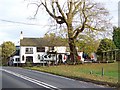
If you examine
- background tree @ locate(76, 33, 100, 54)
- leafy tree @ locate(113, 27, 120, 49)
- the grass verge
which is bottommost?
the grass verge

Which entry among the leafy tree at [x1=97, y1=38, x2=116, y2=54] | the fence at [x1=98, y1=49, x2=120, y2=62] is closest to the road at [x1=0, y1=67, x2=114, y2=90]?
the fence at [x1=98, y1=49, x2=120, y2=62]

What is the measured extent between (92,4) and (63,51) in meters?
45.2

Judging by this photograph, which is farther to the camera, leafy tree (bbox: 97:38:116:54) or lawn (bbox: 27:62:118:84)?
leafy tree (bbox: 97:38:116:54)

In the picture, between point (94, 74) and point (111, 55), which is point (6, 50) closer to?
point (111, 55)

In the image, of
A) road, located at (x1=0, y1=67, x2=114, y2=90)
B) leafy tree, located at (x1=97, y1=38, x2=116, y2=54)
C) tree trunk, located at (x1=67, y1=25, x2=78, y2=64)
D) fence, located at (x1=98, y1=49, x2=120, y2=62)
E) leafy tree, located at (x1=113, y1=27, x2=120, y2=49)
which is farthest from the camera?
leafy tree, located at (x1=113, y1=27, x2=120, y2=49)

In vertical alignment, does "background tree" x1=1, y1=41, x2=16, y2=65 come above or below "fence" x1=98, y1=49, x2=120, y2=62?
above

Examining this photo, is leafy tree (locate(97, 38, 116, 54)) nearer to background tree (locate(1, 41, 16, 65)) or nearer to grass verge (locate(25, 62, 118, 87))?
background tree (locate(1, 41, 16, 65))

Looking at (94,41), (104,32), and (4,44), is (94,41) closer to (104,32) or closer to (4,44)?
(104,32)

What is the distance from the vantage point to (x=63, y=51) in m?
102

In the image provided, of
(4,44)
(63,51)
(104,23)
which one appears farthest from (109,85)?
(4,44)

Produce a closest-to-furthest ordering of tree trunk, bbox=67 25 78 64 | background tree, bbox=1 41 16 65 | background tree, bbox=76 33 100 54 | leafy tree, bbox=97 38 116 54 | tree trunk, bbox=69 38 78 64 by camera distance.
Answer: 1. background tree, bbox=76 33 100 54
2. tree trunk, bbox=67 25 78 64
3. tree trunk, bbox=69 38 78 64
4. leafy tree, bbox=97 38 116 54
5. background tree, bbox=1 41 16 65

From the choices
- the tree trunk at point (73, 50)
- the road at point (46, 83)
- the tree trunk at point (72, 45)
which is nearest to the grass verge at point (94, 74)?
the road at point (46, 83)

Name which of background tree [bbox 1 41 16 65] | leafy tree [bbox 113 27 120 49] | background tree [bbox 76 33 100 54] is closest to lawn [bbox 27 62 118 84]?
background tree [bbox 76 33 100 54]

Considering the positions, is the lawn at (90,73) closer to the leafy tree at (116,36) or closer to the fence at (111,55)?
the fence at (111,55)
